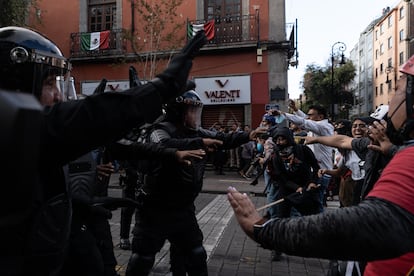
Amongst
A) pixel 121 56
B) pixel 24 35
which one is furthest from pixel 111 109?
pixel 121 56

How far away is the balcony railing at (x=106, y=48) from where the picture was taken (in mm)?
17984

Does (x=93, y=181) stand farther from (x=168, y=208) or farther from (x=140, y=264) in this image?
(x=140, y=264)

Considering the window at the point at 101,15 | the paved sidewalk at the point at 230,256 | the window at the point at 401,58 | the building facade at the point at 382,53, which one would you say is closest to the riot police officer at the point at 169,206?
the paved sidewalk at the point at 230,256

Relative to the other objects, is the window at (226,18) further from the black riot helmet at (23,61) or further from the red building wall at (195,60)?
the black riot helmet at (23,61)

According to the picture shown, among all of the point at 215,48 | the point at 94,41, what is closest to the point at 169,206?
the point at 215,48

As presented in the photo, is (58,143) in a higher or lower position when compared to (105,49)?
lower

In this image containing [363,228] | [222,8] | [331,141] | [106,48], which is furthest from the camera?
[106,48]

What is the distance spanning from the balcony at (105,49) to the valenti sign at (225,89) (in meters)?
4.11

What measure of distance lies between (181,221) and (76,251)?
123cm

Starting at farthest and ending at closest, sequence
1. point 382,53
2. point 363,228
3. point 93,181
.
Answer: point 382,53 < point 93,181 < point 363,228

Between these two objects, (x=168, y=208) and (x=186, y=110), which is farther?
(x=186, y=110)

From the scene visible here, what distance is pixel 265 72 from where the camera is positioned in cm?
1628

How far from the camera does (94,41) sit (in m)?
18.3

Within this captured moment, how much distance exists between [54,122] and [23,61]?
435 millimetres
